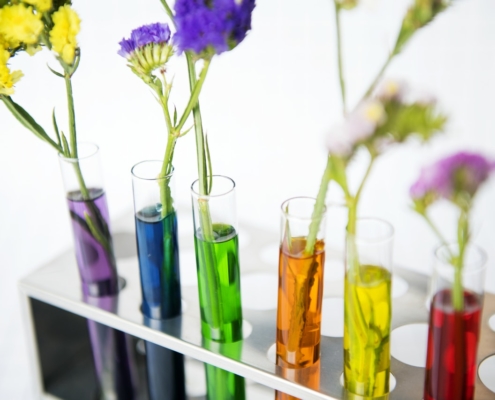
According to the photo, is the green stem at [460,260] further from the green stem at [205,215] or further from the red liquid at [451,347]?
the green stem at [205,215]

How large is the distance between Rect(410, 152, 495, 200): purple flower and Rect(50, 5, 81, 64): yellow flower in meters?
0.49

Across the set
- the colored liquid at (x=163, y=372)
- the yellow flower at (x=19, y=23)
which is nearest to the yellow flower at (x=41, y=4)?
the yellow flower at (x=19, y=23)

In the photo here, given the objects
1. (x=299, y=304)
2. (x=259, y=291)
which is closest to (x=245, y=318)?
(x=259, y=291)

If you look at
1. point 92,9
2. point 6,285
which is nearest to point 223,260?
point 92,9

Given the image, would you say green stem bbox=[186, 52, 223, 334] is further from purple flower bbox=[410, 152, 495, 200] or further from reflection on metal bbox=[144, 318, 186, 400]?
purple flower bbox=[410, 152, 495, 200]

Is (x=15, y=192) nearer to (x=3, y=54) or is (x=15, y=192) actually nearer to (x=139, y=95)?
(x=139, y=95)

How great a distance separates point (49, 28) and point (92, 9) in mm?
630

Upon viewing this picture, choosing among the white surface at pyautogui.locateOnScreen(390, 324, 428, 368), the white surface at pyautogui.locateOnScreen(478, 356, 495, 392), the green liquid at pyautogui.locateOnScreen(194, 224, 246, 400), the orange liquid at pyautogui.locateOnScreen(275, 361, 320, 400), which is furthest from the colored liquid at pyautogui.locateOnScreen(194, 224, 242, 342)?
the white surface at pyautogui.locateOnScreen(478, 356, 495, 392)

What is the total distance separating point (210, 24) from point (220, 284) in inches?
13.9

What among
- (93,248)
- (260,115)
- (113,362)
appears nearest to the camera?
(93,248)

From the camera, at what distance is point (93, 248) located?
3.63 feet

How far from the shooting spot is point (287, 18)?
4.66ft

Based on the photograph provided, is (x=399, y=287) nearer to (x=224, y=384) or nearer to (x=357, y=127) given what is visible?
(x=224, y=384)

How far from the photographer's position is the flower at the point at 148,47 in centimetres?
88
